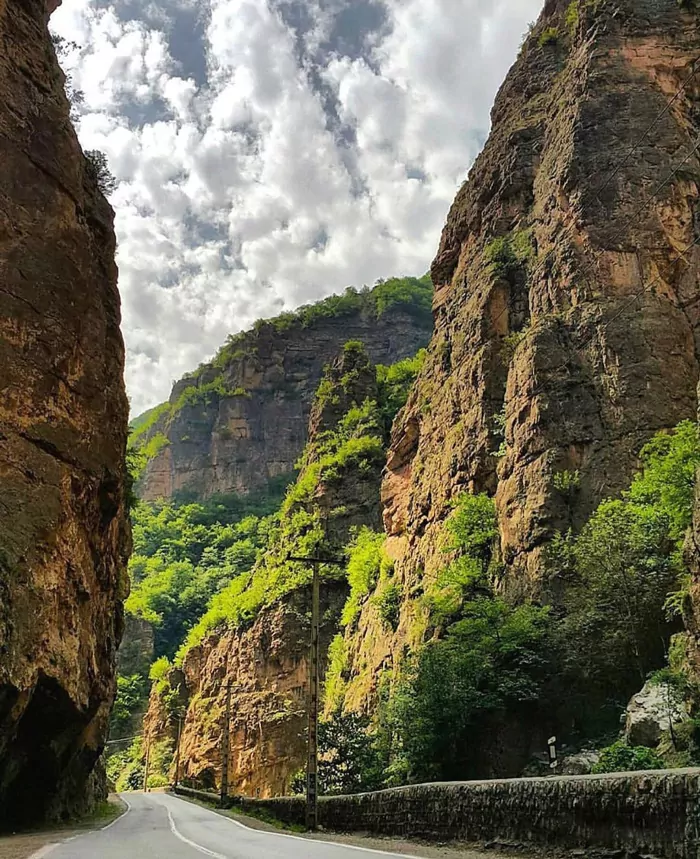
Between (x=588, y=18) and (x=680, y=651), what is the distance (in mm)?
37137

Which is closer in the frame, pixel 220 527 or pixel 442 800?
pixel 442 800

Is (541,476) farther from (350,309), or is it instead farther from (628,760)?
(350,309)

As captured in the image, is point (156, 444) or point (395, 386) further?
point (156, 444)

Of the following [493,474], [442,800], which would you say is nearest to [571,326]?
[493,474]

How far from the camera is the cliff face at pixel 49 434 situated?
58.3 ft

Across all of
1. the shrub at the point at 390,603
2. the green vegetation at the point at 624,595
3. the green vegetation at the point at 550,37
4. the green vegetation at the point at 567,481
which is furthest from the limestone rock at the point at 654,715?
the green vegetation at the point at 550,37

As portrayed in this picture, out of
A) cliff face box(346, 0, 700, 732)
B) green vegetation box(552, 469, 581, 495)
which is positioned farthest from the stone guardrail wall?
green vegetation box(552, 469, 581, 495)

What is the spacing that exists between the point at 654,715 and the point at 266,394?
101m

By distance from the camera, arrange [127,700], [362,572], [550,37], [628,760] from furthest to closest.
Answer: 1. [127,700]
2. [362,572]
3. [550,37]
4. [628,760]

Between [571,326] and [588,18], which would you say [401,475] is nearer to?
[571,326]

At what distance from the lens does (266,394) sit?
117 m

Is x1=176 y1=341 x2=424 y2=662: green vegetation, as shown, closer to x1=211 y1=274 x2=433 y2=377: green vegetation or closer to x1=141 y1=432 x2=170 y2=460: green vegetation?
x1=211 y1=274 x2=433 y2=377: green vegetation

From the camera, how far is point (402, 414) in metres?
51.1

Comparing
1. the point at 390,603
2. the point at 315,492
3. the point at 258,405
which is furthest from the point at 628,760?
the point at 258,405
